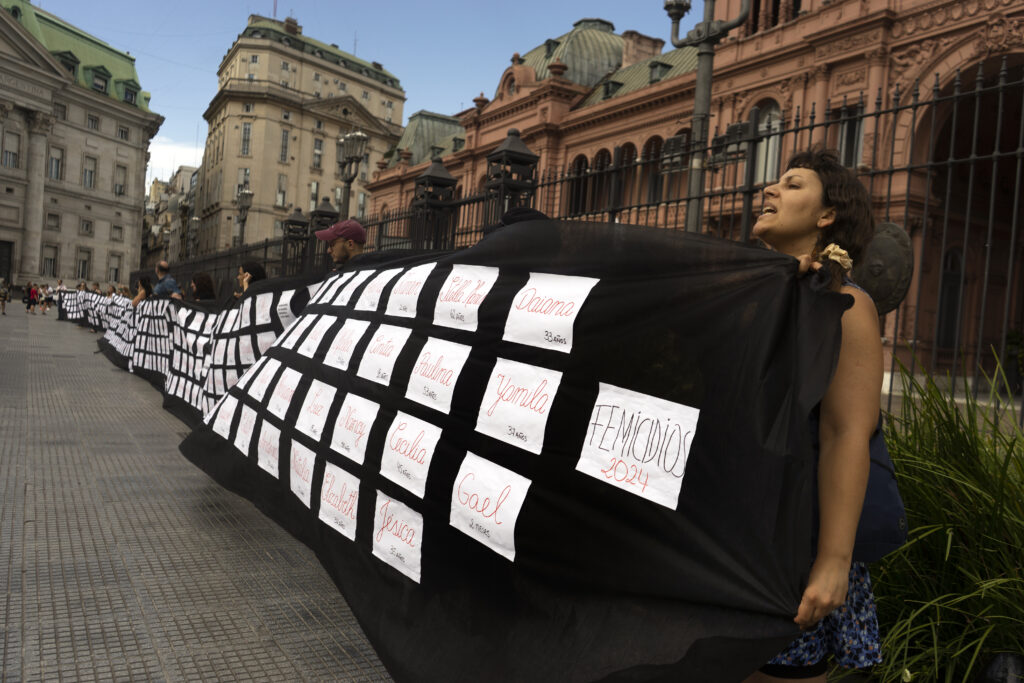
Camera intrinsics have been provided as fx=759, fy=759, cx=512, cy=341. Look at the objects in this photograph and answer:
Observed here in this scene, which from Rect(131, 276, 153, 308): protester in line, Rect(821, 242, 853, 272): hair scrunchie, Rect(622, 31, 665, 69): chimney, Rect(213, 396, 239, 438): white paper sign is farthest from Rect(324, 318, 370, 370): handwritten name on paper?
Rect(622, 31, 665, 69): chimney

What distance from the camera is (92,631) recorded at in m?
3.01

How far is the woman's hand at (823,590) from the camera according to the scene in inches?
69.2

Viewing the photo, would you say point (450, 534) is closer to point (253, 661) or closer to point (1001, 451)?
point (253, 661)

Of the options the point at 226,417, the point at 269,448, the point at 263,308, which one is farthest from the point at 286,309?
the point at 269,448

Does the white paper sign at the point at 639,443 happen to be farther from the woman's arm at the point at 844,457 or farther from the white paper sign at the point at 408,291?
the white paper sign at the point at 408,291

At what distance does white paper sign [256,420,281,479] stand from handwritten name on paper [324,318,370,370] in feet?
1.59

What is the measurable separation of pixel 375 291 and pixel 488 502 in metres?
1.78

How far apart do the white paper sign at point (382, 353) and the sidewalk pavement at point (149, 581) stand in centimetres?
107

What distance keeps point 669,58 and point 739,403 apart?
33743 millimetres

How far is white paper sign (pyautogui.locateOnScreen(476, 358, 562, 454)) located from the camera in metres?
2.46

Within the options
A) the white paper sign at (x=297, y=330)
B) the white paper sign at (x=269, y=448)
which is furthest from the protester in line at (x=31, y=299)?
the white paper sign at (x=269, y=448)

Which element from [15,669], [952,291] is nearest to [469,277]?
[15,669]

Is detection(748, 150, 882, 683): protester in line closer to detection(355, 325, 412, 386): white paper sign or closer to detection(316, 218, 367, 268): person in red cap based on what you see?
detection(355, 325, 412, 386): white paper sign

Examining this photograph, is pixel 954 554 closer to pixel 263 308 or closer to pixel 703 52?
pixel 263 308
